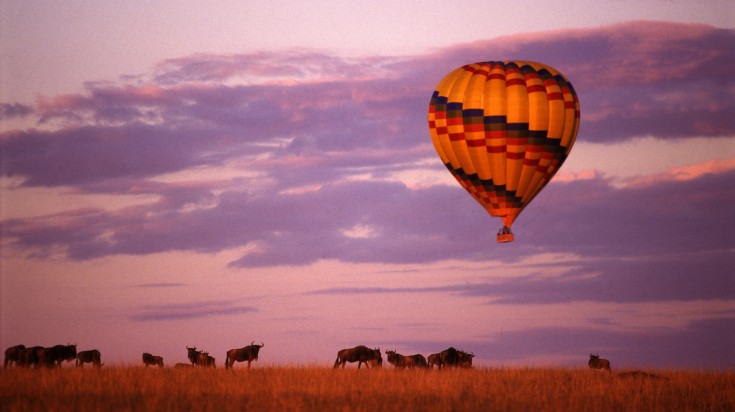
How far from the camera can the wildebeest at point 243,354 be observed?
46.2 metres

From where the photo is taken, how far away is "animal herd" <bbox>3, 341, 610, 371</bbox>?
147 ft

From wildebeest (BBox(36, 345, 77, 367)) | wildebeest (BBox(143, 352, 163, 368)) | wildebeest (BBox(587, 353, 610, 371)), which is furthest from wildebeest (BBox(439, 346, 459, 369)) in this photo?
wildebeest (BBox(36, 345, 77, 367))

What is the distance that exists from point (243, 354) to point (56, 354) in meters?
7.69

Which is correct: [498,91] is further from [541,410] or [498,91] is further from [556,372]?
[541,410]

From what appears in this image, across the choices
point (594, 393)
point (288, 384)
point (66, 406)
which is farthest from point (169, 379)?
point (594, 393)

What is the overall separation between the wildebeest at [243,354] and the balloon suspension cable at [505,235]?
13.0 m

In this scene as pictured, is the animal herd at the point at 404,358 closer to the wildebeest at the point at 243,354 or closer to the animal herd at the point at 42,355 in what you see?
the wildebeest at the point at 243,354

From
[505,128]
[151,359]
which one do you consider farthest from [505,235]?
[151,359]

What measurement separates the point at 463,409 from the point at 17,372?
56.7 feet

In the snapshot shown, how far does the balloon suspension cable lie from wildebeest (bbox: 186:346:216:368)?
48.5 ft

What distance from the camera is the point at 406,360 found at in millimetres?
47156

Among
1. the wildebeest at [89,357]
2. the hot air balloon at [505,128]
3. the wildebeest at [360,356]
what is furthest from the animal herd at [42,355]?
the hot air balloon at [505,128]

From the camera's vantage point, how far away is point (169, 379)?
38.8m

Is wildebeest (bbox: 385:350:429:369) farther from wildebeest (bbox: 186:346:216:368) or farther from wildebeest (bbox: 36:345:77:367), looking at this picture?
wildebeest (bbox: 36:345:77:367)
